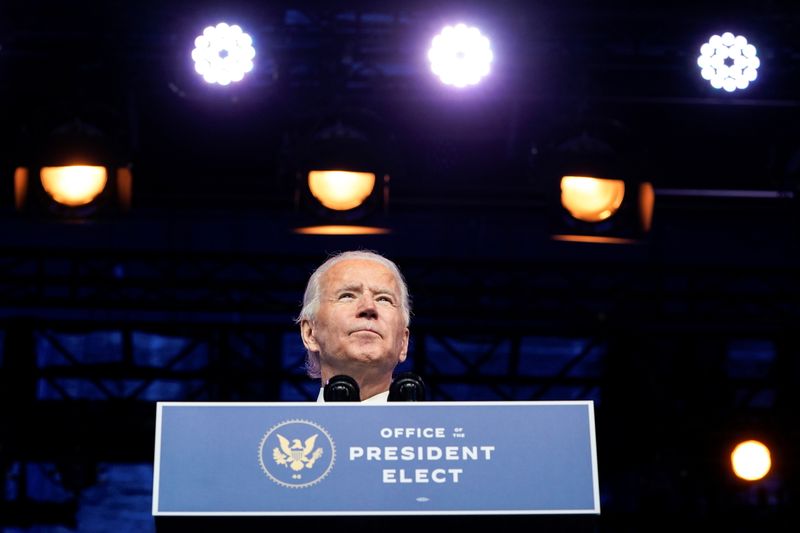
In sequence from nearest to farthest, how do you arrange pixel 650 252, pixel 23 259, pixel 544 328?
pixel 23 259
pixel 544 328
pixel 650 252

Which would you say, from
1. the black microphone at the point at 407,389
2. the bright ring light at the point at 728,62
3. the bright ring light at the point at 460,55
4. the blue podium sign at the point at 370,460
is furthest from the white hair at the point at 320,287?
the bright ring light at the point at 728,62

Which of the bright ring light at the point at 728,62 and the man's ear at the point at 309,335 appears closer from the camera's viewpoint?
the man's ear at the point at 309,335

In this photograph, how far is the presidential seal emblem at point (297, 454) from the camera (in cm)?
197

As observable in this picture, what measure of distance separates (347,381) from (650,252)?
7.03 meters

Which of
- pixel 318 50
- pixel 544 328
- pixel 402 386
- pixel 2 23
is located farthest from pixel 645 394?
pixel 402 386

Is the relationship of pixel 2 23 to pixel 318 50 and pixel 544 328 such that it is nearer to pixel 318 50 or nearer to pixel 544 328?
pixel 318 50

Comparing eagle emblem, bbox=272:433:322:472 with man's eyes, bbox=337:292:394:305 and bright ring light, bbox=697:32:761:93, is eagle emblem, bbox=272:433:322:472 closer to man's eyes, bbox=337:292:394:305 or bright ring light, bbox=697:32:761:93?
man's eyes, bbox=337:292:394:305

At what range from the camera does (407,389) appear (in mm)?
2188

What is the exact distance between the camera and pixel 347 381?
221 centimetres

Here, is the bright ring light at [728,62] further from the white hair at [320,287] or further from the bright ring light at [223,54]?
the white hair at [320,287]

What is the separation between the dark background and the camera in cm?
582

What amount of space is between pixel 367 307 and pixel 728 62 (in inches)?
142

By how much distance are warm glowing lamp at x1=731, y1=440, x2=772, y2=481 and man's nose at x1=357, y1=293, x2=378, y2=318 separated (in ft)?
19.8

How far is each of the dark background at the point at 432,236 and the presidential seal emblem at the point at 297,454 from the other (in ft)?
9.52
